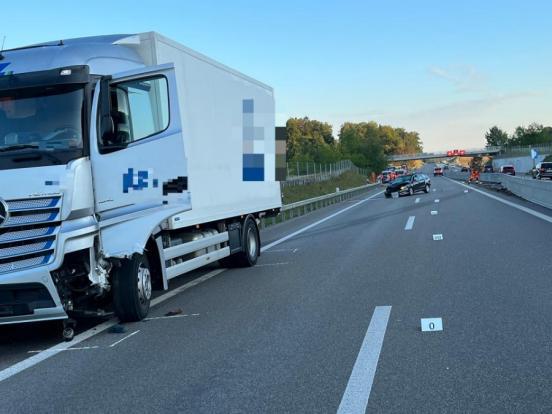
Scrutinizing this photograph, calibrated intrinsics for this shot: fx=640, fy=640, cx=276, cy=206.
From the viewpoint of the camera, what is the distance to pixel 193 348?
6.18m

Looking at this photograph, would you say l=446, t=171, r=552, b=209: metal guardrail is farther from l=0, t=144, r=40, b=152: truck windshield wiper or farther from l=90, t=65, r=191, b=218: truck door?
l=0, t=144, r=40, b=152: truck windshield wiper

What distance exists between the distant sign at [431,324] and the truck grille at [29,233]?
372 centimetres

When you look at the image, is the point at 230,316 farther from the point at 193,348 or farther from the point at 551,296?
the point at 551,296

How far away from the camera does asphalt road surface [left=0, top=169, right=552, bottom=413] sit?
459 cm

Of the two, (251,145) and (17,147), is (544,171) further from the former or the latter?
(17,147)

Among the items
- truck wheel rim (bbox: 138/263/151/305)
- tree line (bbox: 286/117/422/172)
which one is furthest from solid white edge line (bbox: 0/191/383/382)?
tree line (bbox: 286/117/422/172)

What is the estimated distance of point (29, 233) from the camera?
20.5 ft

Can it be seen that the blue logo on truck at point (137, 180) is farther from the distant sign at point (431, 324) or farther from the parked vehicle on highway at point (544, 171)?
the parked vehicle on highway at point (544, 171)

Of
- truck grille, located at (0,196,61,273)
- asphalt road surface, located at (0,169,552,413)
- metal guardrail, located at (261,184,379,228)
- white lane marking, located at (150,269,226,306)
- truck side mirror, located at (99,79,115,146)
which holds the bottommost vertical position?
metal guardrail, located at (261,184,379,228)

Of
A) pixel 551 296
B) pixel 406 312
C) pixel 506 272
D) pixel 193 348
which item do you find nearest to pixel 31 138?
pixel 193 348

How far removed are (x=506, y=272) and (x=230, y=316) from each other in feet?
14.2

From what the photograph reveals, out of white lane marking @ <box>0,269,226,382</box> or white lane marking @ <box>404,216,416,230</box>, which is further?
white lane marking @ <box>404,216,416,230</box>

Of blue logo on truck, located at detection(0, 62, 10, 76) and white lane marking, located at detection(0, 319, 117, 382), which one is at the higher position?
blue logo on truck, located at detection(0, 62, 10, 76)

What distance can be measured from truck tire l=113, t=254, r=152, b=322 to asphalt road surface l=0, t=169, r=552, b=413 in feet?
0.75
